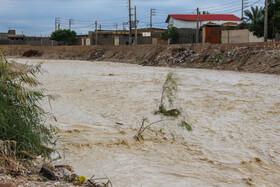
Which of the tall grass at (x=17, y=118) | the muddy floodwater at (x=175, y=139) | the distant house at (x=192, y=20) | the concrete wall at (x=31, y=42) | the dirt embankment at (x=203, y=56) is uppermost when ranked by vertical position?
the distant house at (x=192, y=20)

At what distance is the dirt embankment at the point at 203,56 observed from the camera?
15.9 meters

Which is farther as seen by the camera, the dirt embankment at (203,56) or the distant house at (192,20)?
the distant house at (192,20)

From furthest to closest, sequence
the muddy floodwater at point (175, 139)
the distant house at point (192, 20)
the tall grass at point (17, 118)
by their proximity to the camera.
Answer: the distant house at point (192, 20) < the muddy floodwater at point (175, 139) < the tall grass at point (17, 118)

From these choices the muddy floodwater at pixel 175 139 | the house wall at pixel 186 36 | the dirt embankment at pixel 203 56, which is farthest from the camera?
the house wall at pixel 186 36

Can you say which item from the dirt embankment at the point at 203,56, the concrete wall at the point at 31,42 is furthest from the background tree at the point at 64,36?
the dirt embankment at the point at 203,56

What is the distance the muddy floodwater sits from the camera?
364cm

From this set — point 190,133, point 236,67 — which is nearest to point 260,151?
point 190,133

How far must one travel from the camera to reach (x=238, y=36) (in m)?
27.3

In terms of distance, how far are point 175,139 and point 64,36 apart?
5248 centimetres

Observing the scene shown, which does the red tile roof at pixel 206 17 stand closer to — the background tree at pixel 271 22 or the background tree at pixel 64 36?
the background tree at pixel 64 36

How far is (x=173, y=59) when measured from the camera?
70.5 ft

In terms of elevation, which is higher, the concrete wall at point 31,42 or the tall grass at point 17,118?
the concrete wall at point 31,42

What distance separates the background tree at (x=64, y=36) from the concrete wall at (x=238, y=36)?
112 feet

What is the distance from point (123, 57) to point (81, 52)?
7.89 meters
